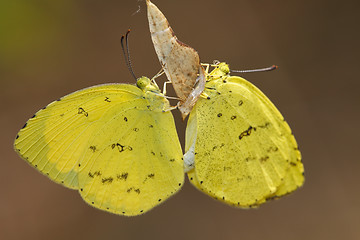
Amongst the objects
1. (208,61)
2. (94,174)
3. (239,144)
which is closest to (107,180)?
(94,174)

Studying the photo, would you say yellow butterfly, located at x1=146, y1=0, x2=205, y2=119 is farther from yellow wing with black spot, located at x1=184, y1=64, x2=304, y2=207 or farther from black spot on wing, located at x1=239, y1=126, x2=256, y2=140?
black spot on wing, located at x1=239, y1=126, x2=256, y2=140

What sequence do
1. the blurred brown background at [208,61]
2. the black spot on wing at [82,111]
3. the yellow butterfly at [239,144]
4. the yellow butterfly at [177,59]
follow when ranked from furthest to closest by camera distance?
1. the blurred brown background at [208,61]
2. the black spot on wing at [82,111]
3. the yellow butterfly at [239,144]
4. the yellow butterfly at [177,59]

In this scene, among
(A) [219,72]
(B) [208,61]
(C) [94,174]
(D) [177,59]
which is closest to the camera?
(D) [177,59]

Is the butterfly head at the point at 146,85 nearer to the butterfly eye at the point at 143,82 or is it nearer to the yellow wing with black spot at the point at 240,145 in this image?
the butterfly eye at the point at 143,82

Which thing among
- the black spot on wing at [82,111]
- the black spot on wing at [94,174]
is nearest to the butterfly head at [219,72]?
the black spot on wing at [82,111]

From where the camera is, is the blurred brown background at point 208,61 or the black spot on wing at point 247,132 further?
the blurred brown background at point 208,61

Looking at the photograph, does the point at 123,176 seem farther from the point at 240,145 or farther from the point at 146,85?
the point at 240,145

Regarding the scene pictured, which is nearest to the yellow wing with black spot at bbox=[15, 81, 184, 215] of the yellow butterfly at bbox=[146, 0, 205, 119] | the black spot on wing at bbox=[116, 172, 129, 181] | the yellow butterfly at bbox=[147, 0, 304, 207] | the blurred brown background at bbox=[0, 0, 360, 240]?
the black spot on wing at bbox=[116, 172, 129, 181]
